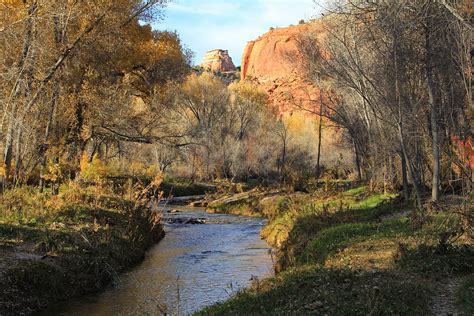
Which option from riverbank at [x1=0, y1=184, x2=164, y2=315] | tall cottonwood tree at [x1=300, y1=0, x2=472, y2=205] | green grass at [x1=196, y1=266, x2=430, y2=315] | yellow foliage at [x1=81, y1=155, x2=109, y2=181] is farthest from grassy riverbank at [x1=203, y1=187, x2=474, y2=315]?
yellow foliage at [x1=81, y1=155, x2=109, y2=181]

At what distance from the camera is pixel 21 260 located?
9.34 meters

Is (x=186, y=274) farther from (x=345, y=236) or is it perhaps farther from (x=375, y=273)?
(x=375, y=273)

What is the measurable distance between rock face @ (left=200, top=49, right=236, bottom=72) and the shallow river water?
175 m

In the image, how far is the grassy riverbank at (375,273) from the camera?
20.7 ft

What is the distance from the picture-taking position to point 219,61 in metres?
194

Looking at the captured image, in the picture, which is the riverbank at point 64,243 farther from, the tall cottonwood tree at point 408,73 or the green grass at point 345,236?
the tall cottonwood tree at point 408,73

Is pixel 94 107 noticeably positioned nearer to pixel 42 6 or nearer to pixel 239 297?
pixel 42 6

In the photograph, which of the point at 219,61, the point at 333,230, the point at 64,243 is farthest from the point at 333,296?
the point at 219,61

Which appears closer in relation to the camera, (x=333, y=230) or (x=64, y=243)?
(x=64, y=243)

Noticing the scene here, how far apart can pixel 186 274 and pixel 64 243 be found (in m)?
3.21

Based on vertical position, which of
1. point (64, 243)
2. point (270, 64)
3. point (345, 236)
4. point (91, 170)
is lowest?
point (345, 236)

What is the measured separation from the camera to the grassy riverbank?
632cm

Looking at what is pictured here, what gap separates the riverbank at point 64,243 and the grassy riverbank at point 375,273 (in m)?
3.87

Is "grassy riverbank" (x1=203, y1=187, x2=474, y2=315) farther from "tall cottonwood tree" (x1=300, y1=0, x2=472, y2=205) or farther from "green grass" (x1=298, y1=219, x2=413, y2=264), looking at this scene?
"tall cottonwood tree" (x1=300, y1=0, x2=472, y2=205)
